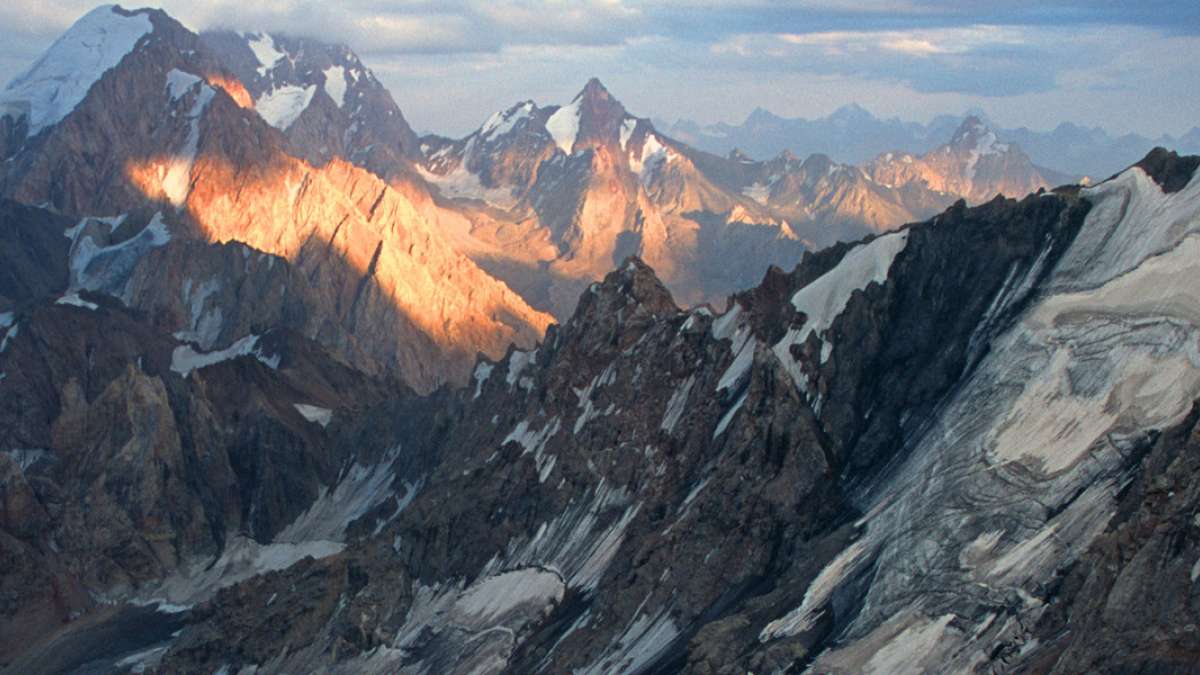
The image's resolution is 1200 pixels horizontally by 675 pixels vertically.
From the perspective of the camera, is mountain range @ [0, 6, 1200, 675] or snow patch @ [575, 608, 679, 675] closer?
mountain range @ [0, 6, 1200, 675]

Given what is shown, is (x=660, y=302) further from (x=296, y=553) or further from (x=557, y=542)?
(x=296, y=553)

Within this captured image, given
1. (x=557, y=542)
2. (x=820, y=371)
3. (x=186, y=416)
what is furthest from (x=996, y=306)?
(x=186, y=416)

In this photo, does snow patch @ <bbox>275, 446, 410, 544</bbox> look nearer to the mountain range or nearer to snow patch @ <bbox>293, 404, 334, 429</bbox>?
the mountain range

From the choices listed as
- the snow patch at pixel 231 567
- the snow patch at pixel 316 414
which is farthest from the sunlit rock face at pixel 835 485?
the snow patch at pixel 316 414

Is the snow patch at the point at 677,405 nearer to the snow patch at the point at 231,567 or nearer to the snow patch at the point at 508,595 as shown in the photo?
the snow patch at the point at 508,595

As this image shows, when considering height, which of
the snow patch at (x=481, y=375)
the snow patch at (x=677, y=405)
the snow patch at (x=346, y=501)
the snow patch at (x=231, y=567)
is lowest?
the snow patch at (x=231, y=567)

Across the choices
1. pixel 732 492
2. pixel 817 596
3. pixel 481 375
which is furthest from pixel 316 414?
pixel 817 596

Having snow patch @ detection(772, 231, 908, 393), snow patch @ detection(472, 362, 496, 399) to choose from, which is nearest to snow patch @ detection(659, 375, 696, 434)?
snow patch @ detection(772, 231, 908, 393)

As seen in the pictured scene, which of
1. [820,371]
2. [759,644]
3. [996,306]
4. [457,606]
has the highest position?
[996,306]

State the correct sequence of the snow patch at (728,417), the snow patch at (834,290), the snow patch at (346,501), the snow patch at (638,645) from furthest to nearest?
the snow patch at (346,501), the snow patch at (728,417), the snow patch at (834,290), the snow patch at (638,645)

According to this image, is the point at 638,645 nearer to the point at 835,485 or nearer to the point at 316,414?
the point at 835,485

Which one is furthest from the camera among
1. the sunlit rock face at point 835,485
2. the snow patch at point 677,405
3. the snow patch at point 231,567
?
the snow patch at point 231,567
